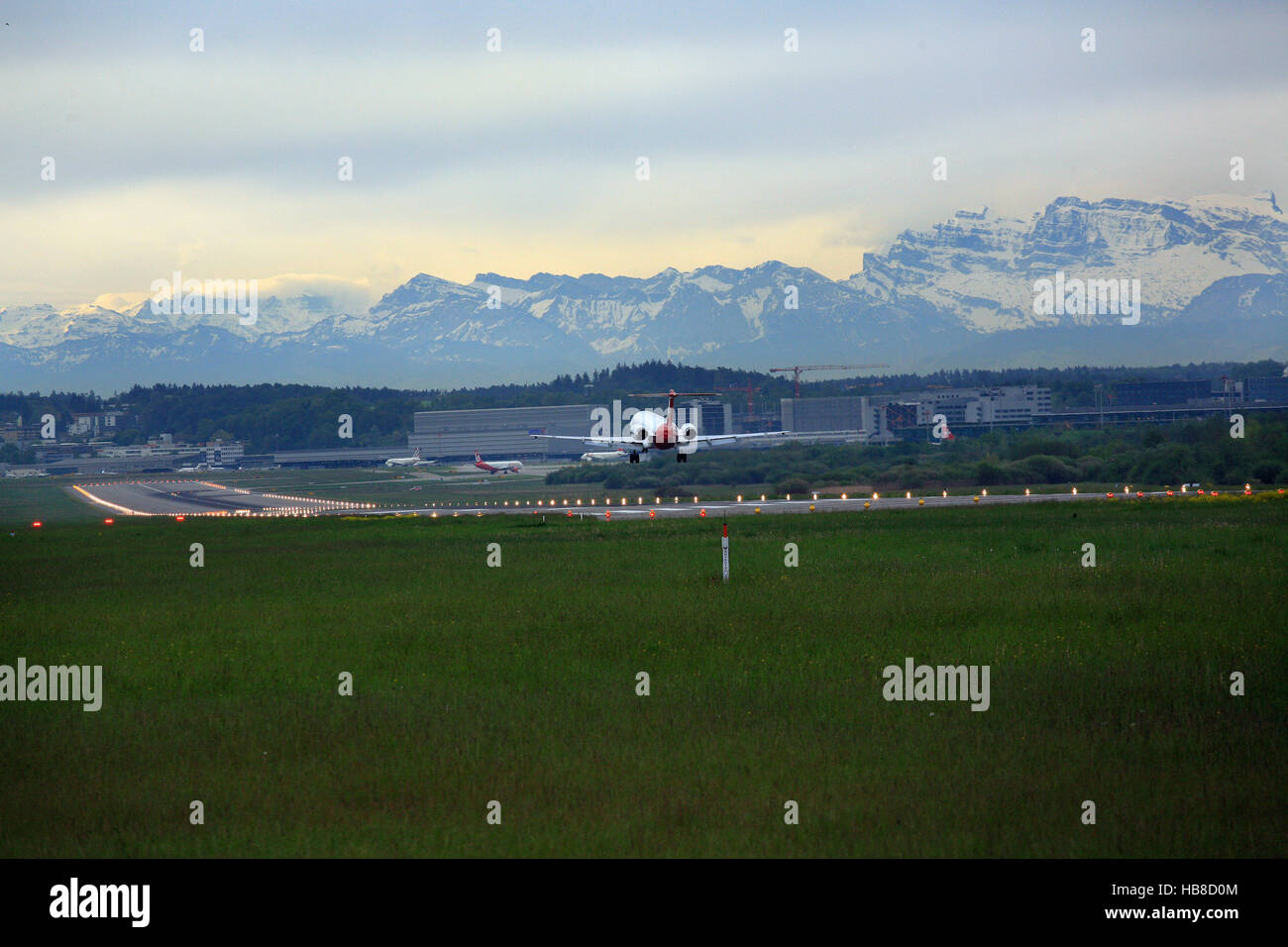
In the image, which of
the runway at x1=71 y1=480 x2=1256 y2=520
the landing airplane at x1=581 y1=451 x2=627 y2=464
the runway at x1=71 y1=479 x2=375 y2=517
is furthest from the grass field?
Result: the landing airplane at x1=581 y1=451 x2=627 y2=464

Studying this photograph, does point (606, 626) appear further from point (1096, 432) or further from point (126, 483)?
point (126, 483)

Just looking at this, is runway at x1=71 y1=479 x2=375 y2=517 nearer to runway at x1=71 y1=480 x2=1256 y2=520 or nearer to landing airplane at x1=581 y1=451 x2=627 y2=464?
runway at x1=71 y1=480 x2=1256 y2=520

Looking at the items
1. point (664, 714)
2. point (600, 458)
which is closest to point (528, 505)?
point (600, 458)

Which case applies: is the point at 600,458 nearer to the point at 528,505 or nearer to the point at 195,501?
the point at 195,501

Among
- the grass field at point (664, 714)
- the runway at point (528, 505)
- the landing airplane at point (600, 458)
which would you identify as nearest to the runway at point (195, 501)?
the runway at point (528, 505)

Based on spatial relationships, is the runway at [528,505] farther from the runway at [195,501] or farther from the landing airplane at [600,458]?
the landing airplane at [600,458]
